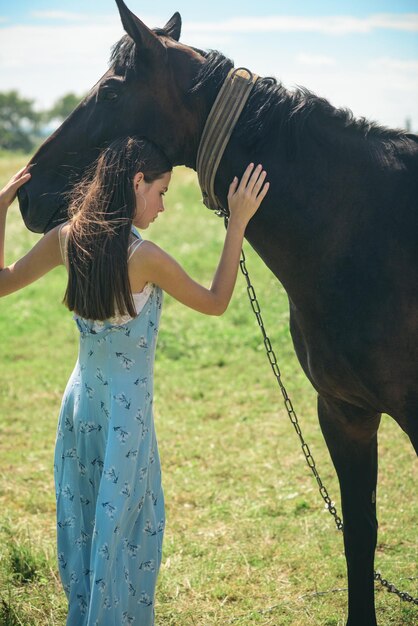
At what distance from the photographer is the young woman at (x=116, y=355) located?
2.36 metres

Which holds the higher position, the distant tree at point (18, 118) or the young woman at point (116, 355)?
the distant tree at point (18, 118)

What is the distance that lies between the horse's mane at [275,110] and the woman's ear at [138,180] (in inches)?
14.1

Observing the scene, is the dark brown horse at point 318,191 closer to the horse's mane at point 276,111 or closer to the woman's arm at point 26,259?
the horse's mane at point 276,111

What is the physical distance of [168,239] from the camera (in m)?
12.4

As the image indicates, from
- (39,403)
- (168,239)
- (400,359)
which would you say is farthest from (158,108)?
(168,239)

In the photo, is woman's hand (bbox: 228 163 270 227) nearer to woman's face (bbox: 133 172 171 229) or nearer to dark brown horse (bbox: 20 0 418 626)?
dark brown horse (bbox: 20 0 418 626)

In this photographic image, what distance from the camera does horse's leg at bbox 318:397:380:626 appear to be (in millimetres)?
2760

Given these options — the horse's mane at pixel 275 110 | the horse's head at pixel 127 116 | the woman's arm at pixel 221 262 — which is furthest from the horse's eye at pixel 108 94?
the woman's arm at pixel 221 262

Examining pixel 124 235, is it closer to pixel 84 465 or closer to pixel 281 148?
pixel 281 148

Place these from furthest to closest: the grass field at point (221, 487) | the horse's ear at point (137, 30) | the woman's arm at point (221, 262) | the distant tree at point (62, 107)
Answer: the distant tree at point (62, 107) → the grass field at point (221, 487) → the woman's arm at point (221, 262) → the horse's ear at point (137, 30)

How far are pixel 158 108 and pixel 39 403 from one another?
4253 millimetres

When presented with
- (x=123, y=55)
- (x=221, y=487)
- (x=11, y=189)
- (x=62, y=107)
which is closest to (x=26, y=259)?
(x=11, y=189)

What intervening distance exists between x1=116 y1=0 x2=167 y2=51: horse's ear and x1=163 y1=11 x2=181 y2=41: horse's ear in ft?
0.98

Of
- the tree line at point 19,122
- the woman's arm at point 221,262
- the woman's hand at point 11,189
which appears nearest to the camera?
the woman's arm at point 221,262
